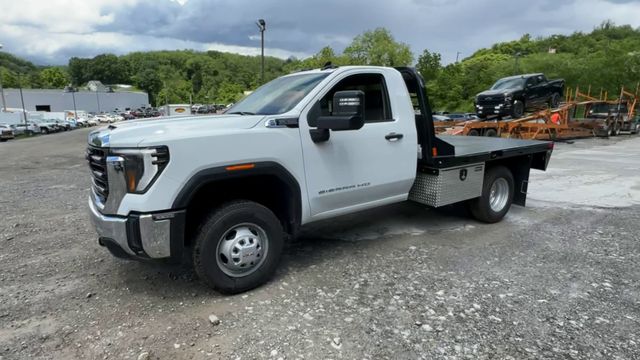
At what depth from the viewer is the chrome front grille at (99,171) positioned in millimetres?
3351

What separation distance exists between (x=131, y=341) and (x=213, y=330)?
Result: 571mm

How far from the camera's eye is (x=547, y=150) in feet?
21.6

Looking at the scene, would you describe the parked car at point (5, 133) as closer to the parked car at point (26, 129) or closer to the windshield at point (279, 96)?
the parked car at point (26, 129)

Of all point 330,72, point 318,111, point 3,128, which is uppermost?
point 330,72

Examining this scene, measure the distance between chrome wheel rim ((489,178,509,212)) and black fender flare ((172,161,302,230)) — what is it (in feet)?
11.2

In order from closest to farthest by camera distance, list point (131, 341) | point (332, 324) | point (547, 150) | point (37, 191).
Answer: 1. point (131, 341)
2. point (332, 324)
3. point (547, 150)
4. point (37, 191)

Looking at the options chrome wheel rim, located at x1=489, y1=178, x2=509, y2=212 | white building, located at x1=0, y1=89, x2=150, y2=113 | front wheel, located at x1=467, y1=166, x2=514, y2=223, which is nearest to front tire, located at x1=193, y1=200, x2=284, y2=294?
front wheel, located at x1=467, y1=166, x2=514, y2=223

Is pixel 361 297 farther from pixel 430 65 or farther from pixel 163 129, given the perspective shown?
pixel 430 65

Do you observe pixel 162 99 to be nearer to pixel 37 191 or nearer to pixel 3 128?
pixel 3 128

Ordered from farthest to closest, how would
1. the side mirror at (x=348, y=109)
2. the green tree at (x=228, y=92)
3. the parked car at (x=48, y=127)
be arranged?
the green tree at (x=228, y=92), the parked car at (x=48, y=127), the side mirror at (x=348, y=109)

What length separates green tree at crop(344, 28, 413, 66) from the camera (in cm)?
6262

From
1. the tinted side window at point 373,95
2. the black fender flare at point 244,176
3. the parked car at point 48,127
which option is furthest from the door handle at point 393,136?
the parked car at point 48,127

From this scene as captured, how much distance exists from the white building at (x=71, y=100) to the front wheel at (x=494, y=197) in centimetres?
9265

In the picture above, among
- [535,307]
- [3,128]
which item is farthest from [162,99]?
[535,307]
